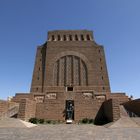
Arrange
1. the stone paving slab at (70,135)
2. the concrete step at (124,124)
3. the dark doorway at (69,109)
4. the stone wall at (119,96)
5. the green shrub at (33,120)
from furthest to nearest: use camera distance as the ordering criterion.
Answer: the stone wall at (119,96) < the dark doorway at (69,109) < the green shrub at (33,120) < the concrete step at (124,124) < the stone paving slab at (70,135)

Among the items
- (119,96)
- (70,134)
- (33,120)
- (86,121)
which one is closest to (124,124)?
(86,121)

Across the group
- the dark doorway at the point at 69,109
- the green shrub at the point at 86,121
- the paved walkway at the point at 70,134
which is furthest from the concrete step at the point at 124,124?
the dark doorway at the point at 69,109

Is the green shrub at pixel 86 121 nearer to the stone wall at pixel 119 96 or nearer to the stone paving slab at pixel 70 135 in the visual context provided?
the stone paving slab at pixel 70 135

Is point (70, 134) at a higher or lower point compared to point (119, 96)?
lower

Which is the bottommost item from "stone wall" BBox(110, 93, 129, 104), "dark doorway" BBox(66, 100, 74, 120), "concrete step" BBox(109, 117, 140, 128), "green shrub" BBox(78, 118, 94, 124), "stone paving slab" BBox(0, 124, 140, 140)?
"stone paving slab" BBox(0, 124, 140, 140)

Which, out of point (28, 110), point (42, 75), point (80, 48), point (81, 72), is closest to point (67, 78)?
point (81, 72)

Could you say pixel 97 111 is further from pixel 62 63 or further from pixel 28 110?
pixel 62 63

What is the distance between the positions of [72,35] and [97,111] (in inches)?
1035

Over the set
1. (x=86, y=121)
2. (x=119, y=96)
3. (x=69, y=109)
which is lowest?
(x=86, y=121)

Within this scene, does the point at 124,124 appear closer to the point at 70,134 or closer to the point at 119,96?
the point at 70,134

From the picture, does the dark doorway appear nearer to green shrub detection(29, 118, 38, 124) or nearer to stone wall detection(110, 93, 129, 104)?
green shrub detection(29, 118, 38, 124)

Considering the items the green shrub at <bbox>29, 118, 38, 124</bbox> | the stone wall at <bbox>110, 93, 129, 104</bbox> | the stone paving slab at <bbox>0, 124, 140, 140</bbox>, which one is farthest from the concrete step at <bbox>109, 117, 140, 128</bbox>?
the stone wall at <bbox>110, 93, 129, 104</bbox>

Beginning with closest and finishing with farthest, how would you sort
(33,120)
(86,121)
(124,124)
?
(124,124) → (33,120) → (86,121)

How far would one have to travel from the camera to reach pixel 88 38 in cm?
4356
